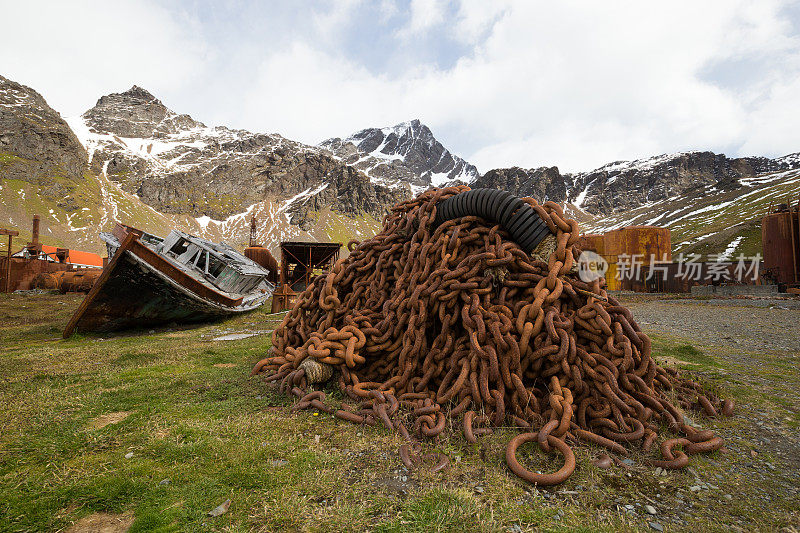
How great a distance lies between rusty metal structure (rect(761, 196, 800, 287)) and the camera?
18.5 meters

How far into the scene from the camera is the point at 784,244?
19.0m

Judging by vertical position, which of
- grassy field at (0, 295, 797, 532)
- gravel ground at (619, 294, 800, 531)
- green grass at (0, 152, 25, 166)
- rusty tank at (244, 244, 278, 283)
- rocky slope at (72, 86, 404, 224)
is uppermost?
rocky slope at (72, 86, 404, 224)

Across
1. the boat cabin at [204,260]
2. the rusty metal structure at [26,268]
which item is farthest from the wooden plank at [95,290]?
the rusty metal structure at [26,268]

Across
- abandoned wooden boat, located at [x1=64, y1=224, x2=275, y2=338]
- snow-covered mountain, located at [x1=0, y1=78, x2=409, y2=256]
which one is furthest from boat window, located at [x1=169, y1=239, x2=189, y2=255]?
snow-covered mountain, located at [x1=0, y1=78, x2=409, y2=256]

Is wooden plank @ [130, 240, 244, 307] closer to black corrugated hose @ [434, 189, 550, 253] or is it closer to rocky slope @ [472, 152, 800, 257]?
black corrugated hose @ [434, 189, 550, 253]

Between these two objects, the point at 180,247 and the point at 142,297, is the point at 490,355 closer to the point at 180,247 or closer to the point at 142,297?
the point at 142,297

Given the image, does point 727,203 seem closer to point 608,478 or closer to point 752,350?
point 752,350

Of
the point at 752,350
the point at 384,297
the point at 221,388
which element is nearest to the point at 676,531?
the point at 384,297

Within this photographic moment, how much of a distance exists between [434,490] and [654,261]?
30.6m

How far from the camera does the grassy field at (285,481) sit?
1990 mm

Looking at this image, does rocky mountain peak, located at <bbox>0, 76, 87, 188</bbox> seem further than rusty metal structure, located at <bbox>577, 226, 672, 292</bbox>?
Yes

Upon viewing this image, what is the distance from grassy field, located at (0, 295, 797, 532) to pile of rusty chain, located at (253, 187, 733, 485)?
0.19 m

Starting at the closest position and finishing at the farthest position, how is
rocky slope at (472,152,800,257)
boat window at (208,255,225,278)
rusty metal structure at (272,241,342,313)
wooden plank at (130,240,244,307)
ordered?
1. wooden plank at (130,240,244,307)
2. boat window at (208,255,225,278)
3. rusty metal structure at (272,241,342,313)
4. rocky slope at (472,152,800,257)

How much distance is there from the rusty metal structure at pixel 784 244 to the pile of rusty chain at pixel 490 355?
2291 cm
